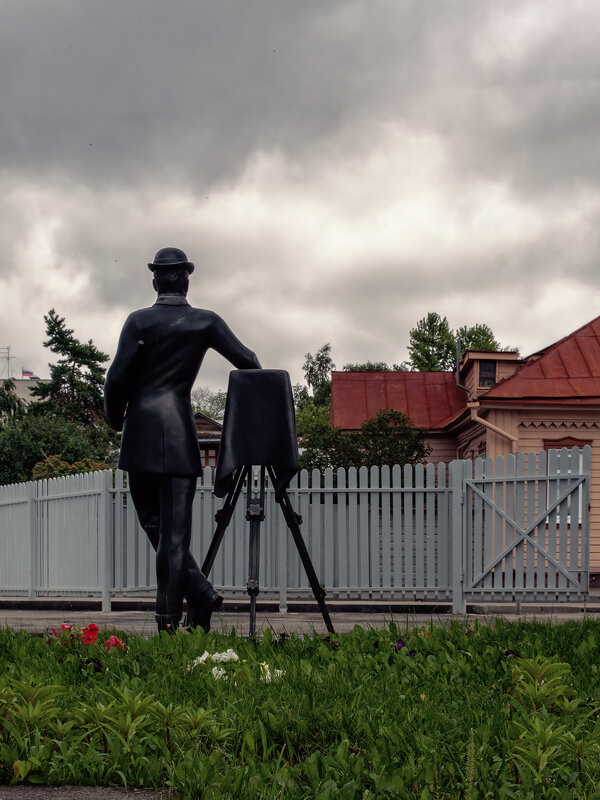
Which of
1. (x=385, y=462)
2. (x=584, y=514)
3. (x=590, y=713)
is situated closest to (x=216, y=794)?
(x=590, y=713)

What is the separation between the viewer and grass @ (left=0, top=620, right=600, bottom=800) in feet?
10.0

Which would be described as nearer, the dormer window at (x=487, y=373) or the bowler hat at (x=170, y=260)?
the bowler hat at (x=170, y=260)

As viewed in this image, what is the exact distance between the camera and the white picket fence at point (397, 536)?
12867 mm

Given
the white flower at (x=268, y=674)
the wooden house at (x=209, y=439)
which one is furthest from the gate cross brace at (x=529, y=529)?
the wooden house at (x=209, y=439)

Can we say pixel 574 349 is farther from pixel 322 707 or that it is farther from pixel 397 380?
pixel 322 707

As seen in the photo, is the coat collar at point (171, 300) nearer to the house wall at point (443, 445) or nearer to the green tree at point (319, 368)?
the house wall at point (443, 445)

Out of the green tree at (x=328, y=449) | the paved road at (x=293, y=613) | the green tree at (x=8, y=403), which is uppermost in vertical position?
the green tree at (x=8, y=403)

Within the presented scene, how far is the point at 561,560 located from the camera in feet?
42.1

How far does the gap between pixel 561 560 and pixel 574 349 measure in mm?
11132

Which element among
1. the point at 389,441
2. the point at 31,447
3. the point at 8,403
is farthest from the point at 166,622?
the point at 8,403

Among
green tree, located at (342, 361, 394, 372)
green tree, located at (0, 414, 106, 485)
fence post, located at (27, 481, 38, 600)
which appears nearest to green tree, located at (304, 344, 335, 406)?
green tree, located at (342, 361, 394, 372)

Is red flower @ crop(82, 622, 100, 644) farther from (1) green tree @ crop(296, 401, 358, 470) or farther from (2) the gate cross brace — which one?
(1) green tree @ crop(296, 401, 358, 470)

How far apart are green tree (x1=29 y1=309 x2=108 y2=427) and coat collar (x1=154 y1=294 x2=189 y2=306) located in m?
53.6

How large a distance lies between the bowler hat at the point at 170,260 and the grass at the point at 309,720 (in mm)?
2497
